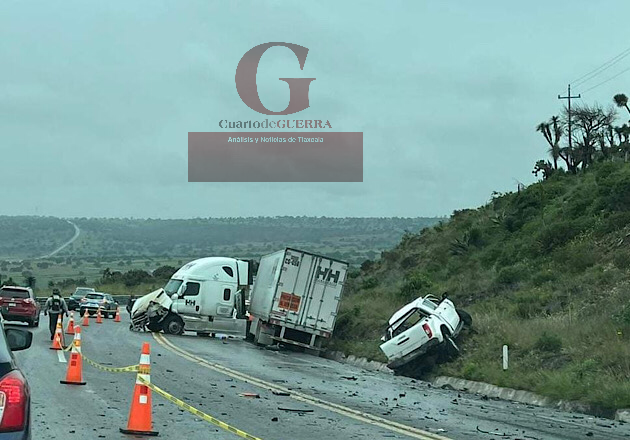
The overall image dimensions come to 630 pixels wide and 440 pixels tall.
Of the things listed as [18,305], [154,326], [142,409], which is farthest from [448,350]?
[18,305]

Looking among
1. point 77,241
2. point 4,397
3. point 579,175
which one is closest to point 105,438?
point 4,397

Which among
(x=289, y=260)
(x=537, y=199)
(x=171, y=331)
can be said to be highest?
(x=537, y=199)

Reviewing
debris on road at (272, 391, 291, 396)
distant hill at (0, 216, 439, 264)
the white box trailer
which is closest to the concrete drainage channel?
the white box trailer

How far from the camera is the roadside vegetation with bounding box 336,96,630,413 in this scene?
71.6ft

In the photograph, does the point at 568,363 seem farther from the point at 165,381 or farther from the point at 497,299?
the point at 497,299

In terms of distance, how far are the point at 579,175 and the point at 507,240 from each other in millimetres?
8794

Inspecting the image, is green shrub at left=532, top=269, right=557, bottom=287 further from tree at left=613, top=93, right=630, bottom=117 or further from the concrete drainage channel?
tree at left=613, top=93, right=630, bottom=117

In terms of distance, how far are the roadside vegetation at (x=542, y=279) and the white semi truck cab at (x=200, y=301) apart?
15.5ft

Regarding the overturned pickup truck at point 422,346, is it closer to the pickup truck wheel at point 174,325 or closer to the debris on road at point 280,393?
the debris on road at point 280,393

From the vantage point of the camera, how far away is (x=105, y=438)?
11.4 meters

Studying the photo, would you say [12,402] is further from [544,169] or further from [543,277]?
[544,169]

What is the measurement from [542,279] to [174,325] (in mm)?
14536

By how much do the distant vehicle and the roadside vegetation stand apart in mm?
13168

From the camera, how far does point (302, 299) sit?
33750 millimetres
